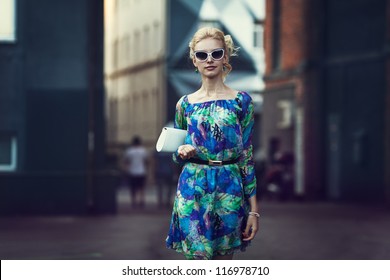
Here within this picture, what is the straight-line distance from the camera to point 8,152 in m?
21.6

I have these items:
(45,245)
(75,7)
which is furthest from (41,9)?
(45,245)

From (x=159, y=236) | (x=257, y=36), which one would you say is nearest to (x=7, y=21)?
(x=159, y=236)

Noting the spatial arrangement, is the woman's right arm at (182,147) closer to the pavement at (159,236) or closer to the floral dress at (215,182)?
the floral dress at (215,182)

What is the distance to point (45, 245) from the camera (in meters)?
14.4

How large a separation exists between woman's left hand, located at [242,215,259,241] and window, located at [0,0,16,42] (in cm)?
1670

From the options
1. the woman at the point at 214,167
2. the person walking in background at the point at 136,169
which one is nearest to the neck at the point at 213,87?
the woman at the point at 214,167

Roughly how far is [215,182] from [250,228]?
300mm

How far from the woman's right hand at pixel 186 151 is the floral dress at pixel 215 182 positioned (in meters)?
0.07

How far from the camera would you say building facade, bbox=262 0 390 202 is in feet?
89.9

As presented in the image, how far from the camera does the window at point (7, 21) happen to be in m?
21.5

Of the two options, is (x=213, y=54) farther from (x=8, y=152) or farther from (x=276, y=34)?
(x=276, y=34)

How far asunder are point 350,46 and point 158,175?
20.5 feet

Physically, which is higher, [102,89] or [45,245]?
[102,89]
